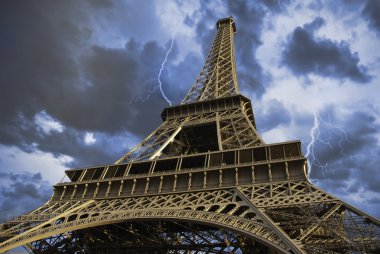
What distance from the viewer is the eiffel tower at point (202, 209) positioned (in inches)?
664

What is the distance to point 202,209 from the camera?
22.5m

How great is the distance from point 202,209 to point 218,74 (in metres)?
30.7

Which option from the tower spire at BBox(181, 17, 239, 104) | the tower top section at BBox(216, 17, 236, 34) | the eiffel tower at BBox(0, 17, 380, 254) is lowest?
the eiffel tower at BBox(0, 17, 380, 254)

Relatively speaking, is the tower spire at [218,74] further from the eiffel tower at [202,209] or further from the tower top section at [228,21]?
the eiffel tower at [202,209]

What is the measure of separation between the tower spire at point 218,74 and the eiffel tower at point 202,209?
11.3 meters

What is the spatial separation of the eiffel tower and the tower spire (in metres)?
11.3

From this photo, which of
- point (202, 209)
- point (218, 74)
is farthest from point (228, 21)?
point (202, 209)

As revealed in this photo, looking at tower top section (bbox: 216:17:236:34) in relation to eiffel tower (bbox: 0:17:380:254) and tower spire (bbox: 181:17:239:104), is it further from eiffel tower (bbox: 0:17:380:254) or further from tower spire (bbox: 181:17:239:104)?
eiffel tower (bbox: 0:17:380:254)

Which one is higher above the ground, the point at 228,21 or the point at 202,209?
the point at 228,21

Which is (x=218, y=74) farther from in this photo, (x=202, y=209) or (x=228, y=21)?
(x=202, y=209)

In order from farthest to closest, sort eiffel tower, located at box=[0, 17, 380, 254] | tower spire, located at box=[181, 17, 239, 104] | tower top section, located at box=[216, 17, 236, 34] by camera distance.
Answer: tower top section, located at box=[216, 17, 236, 34] → tower spire, located at box=[181, 17, 239, 104] → eiffel tower, located at box=[0, 17, 380, 254]

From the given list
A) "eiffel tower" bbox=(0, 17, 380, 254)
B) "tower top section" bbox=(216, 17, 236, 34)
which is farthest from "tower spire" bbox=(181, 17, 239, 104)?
"eiffel tower" bbox=(0, 17, 380, 254)

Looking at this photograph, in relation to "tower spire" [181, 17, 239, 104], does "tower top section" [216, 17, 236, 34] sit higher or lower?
higher

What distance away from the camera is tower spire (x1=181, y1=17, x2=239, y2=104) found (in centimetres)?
4622
